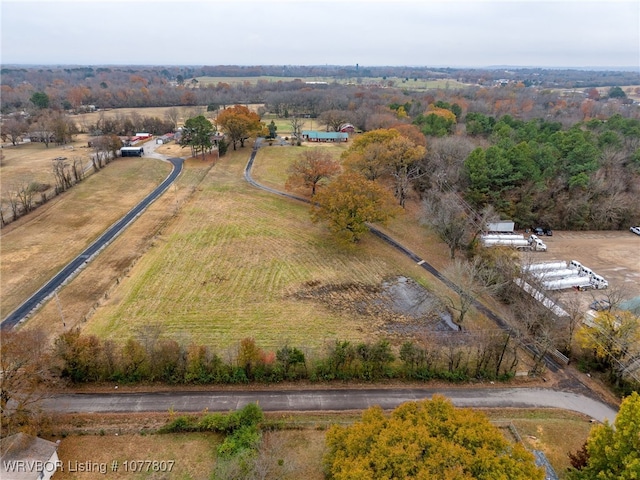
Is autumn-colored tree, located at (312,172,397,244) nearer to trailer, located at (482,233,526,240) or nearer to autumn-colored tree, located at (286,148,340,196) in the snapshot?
autumn-colored tree, located at (286,148,340,196)

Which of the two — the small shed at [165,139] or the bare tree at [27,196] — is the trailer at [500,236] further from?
the small shed at [165,139]

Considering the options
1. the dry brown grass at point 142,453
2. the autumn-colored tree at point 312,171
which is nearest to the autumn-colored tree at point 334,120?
the autumn-colored tree at point 312,171

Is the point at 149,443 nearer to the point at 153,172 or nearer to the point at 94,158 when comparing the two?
the point at 153,172

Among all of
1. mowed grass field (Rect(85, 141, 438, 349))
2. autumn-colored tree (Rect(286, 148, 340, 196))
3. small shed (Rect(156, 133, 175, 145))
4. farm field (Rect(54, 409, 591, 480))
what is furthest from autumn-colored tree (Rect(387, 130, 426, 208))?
small shed (Rect(156, 133, 175, 145))

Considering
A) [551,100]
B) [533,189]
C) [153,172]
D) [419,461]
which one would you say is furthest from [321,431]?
[551,100]

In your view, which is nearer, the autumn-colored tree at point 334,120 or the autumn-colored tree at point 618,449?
the autumn-colored tree at point 618,449

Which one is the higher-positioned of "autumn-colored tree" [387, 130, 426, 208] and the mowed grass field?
"autumn-colored tree" [387, 130, 426, 208]
